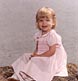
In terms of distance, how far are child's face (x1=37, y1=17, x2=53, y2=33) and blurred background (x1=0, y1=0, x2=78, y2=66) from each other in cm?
55

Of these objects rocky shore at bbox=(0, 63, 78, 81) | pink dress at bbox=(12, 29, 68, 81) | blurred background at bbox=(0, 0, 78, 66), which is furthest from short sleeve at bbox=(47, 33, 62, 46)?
blurred background at bbox=(0, 0, 78, 66)

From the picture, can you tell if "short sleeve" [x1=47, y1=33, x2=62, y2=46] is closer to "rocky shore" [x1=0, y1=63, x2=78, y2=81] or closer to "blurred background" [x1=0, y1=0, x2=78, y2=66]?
"rocky shore" [x1=0, y1=63, x2=78, y2=81]

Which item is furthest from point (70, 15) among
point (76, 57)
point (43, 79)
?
point (43, 79)

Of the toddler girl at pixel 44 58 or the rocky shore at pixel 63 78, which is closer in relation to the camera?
the toddler girl at pixel 44 58

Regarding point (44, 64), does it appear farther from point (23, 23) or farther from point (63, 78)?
point (23, 23)

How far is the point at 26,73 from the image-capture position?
198 cm

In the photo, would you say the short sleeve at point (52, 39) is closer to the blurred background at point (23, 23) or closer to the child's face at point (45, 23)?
the child's face at point (45, 23)

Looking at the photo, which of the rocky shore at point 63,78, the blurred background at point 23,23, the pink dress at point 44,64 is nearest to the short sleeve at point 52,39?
the pink dress at point 44,64

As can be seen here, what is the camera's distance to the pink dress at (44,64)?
1977mm

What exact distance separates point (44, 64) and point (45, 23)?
0.27m

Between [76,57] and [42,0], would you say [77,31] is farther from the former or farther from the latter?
[42,0]

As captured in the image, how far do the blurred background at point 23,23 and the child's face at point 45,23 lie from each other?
55 centimetres

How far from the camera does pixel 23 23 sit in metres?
2.61

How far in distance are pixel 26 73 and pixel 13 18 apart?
0.73 m
